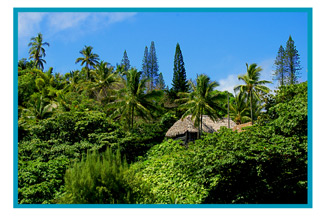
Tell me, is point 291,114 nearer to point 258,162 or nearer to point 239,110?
point 258,162

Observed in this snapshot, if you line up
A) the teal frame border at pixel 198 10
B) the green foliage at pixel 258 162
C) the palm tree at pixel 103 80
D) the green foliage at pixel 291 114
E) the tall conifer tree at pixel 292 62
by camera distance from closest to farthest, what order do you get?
the teal frame border at pixel 198 10 → the green foliage at pixel 291 114 → the green foliage at pixel 258 162 → the tall conifer tree at pixel 292 62 → the palm tree at pixel 103 80

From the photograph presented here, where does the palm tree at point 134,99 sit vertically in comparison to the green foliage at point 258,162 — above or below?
above

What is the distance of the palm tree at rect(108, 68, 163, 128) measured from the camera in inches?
603

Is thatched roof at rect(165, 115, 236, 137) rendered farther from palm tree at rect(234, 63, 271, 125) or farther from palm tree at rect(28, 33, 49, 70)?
palm tree at rect(28, 33, 49, 70)

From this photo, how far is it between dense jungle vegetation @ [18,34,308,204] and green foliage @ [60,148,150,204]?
0.02 metres

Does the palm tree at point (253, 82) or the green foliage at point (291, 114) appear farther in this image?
the palm tree at point (253, 82)

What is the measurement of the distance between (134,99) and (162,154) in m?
3.34

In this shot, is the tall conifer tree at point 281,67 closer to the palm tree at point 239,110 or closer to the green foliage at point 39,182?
the palm tree at point 239,110

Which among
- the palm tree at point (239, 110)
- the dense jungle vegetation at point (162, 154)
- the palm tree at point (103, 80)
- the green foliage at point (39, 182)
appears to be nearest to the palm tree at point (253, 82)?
the dense jungle vegetation at point (162, 154)

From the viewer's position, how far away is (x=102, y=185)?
560cm

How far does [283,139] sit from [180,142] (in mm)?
7017

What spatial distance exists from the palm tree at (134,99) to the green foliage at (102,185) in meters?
9.46

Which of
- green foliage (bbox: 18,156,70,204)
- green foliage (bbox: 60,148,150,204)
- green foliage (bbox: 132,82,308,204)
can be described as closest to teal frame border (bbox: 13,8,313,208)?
green foliage (bbox: 60,148,150,204)

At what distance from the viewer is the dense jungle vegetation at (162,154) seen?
19.2 feet
